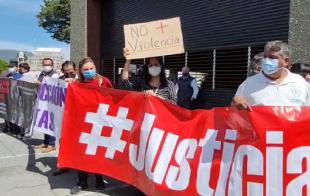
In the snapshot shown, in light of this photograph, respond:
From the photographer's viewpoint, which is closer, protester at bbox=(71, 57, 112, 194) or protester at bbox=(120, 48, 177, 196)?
protester at bbox=(120, 48, 177, 196)

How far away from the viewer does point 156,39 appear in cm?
569

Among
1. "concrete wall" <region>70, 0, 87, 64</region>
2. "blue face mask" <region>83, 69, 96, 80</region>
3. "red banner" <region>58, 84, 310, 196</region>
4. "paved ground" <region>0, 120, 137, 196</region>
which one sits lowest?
"paved ground" <region>0, 120, 137, 196</region>

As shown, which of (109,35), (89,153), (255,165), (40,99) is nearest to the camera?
(255,165)

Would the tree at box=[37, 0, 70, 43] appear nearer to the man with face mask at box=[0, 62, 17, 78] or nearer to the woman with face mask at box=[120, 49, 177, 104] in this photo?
the man with face mask at box=[0, 62, 17, 78]

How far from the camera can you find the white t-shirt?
3.85 m

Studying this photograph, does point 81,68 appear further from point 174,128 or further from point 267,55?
point 267,55

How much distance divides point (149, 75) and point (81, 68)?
103 cm

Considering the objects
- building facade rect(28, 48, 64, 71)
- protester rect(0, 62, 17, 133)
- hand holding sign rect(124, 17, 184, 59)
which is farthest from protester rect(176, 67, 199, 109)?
building facade rect(28, 48, 64, 71)

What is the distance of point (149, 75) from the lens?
17.9 feet

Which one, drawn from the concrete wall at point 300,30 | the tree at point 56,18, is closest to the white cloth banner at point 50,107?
the concrete wall at point 300,30

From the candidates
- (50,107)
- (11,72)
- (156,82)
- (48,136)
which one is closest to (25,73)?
(11,72)

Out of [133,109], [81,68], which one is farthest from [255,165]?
[81,68]

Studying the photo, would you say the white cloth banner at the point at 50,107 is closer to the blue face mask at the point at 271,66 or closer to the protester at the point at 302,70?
the protester at the point at 302,70

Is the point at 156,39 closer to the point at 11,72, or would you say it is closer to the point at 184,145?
the point at 184,145
